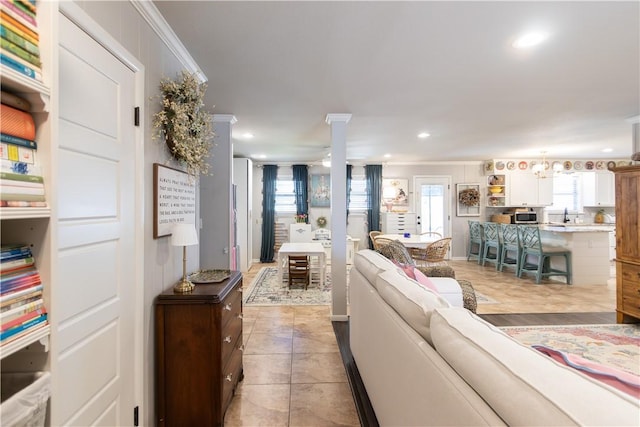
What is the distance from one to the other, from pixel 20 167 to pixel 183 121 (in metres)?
1.13

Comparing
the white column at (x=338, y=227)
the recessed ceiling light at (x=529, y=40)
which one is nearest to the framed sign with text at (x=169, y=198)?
the white column at (x=338, y=227)

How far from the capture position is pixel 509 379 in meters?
0.74

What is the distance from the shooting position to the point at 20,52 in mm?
792

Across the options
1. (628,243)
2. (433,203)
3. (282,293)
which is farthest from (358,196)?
(628,243)

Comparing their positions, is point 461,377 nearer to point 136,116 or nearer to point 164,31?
point 136,116

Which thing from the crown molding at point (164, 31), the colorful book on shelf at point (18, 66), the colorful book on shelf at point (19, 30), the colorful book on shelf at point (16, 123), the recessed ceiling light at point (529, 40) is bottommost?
the colorful book on shelf at point (16, 123)

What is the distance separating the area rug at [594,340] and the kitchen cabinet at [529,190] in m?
4.19

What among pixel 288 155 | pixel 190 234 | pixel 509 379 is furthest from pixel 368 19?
pixel 288 155

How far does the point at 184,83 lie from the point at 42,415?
173cm

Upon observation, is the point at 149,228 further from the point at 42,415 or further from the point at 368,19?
the point at 368,19

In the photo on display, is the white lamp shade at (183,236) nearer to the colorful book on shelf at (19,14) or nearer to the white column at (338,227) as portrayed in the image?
the colorful book on shelf at (19,14)

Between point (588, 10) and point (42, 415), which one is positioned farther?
point (588, 10)

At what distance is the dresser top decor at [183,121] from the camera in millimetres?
1787

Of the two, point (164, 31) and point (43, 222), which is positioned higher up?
point (164, 31)
